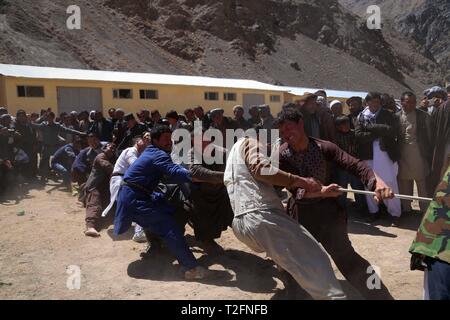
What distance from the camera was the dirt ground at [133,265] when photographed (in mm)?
4012

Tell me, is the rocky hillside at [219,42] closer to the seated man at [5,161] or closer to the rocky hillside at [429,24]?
the rocky hillside at [429,24]

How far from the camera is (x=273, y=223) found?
3.27 m

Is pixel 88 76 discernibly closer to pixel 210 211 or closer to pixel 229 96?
pixel 229 96

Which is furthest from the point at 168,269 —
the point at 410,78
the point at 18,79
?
the point at 410,78

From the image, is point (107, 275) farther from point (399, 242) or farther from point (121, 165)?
point (399, 242)

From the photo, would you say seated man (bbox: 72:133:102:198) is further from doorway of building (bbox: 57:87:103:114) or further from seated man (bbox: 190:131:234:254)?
doorway of building (bbox: 57:87:103:114)

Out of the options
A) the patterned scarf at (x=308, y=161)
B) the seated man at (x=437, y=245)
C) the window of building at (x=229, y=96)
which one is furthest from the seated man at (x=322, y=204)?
the window of building at (x=229, y=96)

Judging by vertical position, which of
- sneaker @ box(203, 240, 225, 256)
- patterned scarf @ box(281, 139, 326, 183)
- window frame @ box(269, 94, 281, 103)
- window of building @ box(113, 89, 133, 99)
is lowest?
sneaker @ box(203, 240, 225, 256)

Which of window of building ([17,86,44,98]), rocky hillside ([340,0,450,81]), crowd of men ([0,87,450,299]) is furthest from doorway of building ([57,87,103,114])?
rocky hillside ([340,0,450,81])

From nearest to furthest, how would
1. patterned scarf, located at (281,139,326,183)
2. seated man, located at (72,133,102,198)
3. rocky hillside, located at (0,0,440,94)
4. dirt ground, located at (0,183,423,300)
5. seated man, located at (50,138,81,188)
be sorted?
patterned scarf, located at (281,139,326,183)
dirt ground, located at (0,183,423,300)
seated man, located at (72,133,102,198)
seated man, located at (50,138,81,188)
rocky hillside, located at (0,0,440,94)

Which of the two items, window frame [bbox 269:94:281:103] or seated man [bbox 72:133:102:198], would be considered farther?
window frame [bbox 269:94:281:103]

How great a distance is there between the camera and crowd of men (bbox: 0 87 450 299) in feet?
10.7

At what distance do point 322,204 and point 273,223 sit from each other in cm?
60
